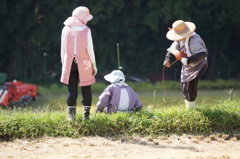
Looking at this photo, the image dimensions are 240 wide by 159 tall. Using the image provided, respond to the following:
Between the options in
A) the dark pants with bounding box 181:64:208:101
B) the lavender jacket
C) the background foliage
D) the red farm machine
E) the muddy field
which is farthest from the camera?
the background foliage

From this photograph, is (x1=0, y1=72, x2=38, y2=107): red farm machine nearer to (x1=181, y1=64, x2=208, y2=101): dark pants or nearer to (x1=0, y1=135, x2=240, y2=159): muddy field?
(x1=0, y1=135, x2=240, y2=159): muddy field

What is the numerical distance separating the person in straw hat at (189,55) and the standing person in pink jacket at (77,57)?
4.10 ft

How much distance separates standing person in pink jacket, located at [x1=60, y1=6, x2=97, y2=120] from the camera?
6.19 m

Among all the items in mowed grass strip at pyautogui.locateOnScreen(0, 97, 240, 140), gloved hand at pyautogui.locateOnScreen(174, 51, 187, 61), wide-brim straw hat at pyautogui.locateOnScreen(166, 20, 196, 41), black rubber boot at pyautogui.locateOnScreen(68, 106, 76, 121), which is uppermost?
wide-brim straw hat at pyautogui.locateOnScreen(166, 20, 196, 41)

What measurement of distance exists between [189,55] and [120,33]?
6602mm

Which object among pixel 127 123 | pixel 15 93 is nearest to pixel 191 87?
pixel 127 123

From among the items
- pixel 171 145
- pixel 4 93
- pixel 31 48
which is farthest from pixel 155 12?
pixel 171 145

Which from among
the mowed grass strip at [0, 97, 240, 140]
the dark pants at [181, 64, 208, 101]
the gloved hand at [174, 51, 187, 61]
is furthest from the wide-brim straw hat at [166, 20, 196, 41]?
the mowed grass strip at [0, 97, 240, 140]

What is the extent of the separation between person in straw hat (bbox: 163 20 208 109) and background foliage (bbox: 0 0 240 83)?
5.81 m

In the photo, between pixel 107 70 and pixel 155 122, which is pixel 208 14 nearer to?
pixel 107 70

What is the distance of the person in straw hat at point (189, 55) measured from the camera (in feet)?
21.4

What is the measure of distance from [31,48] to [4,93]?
358cm

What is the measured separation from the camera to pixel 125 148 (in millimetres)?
5598

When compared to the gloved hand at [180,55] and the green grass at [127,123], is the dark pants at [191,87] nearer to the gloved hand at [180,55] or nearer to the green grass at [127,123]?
the green grass at [127,123]
